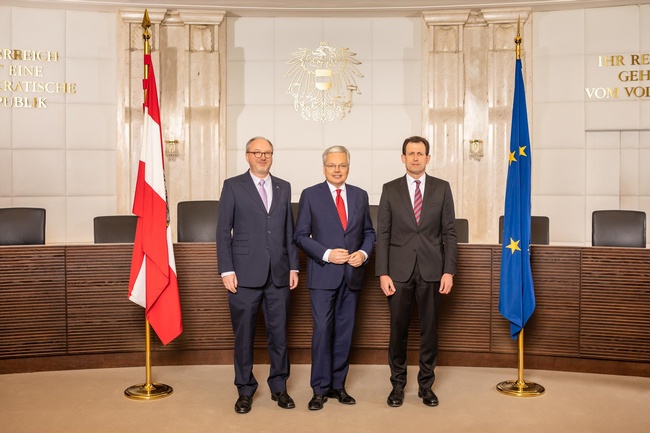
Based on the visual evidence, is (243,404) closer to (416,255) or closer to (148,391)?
(148,391)

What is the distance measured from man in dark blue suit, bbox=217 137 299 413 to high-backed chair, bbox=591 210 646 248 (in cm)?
314

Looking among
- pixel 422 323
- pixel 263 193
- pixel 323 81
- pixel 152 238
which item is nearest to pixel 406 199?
pixel 422 323

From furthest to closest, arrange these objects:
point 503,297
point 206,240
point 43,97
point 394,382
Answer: point 43,97 → point 206,240 → point 503,297 → point 394,382

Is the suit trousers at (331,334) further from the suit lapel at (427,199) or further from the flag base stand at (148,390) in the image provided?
the flag base stand at (148,390)

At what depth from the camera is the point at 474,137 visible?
27.2ft

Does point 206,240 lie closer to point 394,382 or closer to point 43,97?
point 394,382

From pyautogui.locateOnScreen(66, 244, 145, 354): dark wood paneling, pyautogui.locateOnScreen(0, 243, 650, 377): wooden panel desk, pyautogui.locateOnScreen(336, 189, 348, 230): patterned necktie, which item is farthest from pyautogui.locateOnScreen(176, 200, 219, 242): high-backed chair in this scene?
pyautogui.locateOnScreen(336, 189, 348, 230): patterned necktie

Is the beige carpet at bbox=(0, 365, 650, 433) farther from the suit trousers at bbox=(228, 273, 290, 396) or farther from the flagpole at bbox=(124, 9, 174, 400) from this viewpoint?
the suit trousers at bbox=(228, 273, 290, 396)

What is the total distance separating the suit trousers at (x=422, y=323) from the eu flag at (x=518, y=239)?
2.52 ft

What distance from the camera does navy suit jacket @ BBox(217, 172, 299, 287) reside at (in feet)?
14.3

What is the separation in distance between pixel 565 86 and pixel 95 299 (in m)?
5.94

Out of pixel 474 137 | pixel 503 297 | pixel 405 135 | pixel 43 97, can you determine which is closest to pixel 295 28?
pixel 405 135

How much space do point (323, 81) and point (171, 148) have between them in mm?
2065

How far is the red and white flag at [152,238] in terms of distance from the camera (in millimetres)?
4812
